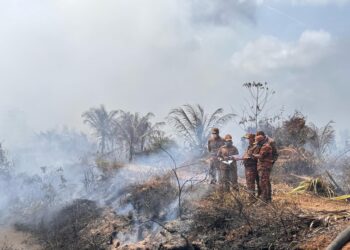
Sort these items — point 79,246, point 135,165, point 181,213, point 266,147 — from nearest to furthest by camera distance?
point 266,147
point 181,213
point 79,246
point 135,165

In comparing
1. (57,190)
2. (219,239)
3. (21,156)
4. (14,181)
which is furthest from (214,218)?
(21,156)

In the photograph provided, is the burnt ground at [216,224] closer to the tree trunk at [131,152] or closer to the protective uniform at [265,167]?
the protective uniform at [265,167]

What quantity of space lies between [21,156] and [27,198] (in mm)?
9177

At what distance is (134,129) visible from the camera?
3192 centimetres

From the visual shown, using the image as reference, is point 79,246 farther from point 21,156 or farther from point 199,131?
point 21,156

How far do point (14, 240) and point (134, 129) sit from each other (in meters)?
15.2

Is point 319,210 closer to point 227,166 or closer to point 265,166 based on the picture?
point 265,166

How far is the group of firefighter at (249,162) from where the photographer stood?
38.8 feet

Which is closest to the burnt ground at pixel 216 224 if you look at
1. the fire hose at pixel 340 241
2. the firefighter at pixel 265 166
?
the firefighter at pixel 265 166

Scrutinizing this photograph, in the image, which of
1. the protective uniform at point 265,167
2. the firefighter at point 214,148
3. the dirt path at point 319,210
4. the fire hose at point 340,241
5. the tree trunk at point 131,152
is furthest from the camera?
the tree trunk at point 131,152

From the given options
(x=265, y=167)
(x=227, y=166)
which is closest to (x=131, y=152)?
(x=227, y=166)

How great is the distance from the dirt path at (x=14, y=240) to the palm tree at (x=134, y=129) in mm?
12154

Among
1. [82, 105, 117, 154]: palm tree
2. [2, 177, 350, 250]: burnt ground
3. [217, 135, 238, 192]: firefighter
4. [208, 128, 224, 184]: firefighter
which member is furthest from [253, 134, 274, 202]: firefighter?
[82, 105, 117, 154]: palm tree

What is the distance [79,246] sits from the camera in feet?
46.1
